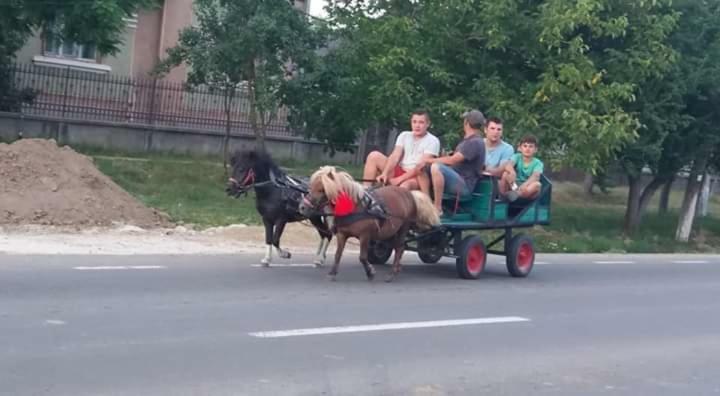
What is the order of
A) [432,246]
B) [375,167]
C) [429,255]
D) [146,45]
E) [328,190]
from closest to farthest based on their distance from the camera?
[328,190], [375,167], [432,246], [429,255], [146,45]

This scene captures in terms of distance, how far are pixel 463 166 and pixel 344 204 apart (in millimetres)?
2328

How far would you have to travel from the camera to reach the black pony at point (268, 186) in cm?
1438

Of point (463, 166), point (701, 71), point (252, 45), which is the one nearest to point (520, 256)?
point (463, 166)

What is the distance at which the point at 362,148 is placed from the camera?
35.5 metres

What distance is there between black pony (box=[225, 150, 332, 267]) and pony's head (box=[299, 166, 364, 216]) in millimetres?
494

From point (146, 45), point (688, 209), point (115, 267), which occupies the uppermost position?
point (146, 45)

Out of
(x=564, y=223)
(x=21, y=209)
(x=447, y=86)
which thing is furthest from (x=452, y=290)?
(x=564, y=223)

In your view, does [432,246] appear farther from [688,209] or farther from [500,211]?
[688,209]

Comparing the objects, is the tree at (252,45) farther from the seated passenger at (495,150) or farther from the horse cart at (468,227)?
the horse cart at (468,227)

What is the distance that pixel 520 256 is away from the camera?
16797 millimetres

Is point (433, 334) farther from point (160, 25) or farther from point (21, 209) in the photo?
point (160, 25)

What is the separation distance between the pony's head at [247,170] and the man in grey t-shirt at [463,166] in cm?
214

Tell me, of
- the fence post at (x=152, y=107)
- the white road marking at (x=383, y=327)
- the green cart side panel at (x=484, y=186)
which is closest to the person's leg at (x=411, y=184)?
the green cart side panel at (x=484, y=186)

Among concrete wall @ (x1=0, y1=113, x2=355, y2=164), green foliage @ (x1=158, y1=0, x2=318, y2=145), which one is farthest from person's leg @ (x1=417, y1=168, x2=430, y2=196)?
concrete wall @ (x1=0, y1=113, x2=355, y2=164)
